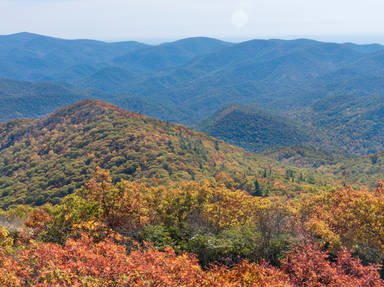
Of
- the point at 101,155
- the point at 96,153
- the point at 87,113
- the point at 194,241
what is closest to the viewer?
the point at 194,241

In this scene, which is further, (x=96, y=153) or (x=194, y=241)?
(x=96, y=153)

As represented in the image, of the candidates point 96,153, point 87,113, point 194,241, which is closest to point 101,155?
point 96,153

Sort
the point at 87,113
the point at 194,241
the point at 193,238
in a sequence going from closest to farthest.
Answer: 1. the point at 194,241
2. the point at 193,238
3. the point at 87,113

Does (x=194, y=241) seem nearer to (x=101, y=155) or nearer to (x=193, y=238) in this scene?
(x=193, y=238)

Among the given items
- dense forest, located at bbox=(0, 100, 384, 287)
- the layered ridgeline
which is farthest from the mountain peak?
dense forest, located at bbox=(0, 100, 384, 287)

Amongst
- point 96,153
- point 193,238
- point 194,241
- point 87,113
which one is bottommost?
point 96,153

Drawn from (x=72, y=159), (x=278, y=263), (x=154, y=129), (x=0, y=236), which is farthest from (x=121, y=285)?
(x=154, y=129)

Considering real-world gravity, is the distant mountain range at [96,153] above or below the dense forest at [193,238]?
below

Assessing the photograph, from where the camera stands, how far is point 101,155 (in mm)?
95688

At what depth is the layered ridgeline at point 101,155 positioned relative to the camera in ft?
267

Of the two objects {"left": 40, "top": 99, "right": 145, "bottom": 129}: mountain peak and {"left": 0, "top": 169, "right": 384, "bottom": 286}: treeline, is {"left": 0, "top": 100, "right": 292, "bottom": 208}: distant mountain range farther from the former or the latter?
{"left": 0, "top": 169, "right": 384, "bottom": 286}: treeline

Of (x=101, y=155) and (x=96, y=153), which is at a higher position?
(x=96, y=153)

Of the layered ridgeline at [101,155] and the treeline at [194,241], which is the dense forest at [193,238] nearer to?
the treeline at [194,241]

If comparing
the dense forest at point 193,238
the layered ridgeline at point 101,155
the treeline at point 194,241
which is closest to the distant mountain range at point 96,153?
the layered ridgeline at point 101,155
